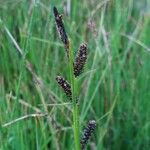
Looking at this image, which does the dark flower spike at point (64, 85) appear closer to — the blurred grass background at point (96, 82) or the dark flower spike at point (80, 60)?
the dark flower spike at point (80, 60)

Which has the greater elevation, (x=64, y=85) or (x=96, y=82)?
(x=64, y=85)

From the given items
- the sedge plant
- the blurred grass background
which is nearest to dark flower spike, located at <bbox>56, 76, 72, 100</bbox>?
the sedge plant

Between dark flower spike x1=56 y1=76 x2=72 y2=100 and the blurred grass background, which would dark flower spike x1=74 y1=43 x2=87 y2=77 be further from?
the blurred grass background

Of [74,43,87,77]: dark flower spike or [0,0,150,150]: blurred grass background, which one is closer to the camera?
[74,43,87,77]: dark flower spike

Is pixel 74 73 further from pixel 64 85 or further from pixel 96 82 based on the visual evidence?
pixel 96 82

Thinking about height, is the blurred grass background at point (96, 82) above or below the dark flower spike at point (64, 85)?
below

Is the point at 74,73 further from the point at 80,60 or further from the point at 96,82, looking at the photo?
the point at 96,82

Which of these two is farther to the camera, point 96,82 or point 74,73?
point 96,82

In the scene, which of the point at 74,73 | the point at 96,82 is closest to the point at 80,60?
the point at 74,73

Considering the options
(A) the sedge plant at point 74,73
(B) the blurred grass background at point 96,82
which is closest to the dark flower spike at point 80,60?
(A) the sedge plant at point 74,73

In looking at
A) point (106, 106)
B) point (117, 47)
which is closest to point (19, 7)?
point (117, 47)

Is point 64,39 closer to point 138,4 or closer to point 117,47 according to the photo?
point 117,47
